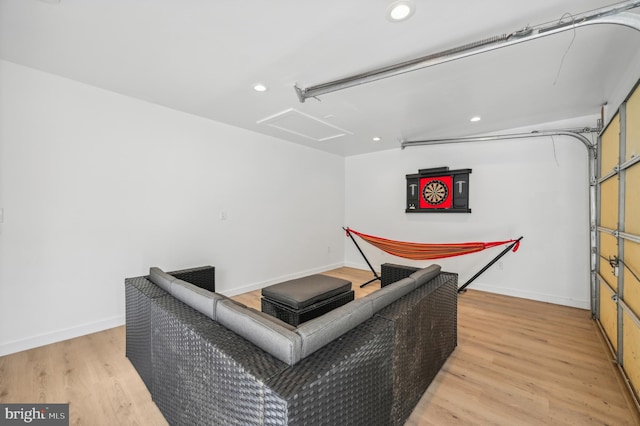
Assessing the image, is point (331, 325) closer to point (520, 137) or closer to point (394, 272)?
point (394, 272)

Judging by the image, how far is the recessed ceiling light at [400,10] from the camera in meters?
1.38

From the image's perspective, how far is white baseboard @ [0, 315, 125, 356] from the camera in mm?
2059

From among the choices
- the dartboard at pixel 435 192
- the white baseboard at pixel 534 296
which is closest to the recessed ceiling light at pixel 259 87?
the dartboard at pixel 435 192

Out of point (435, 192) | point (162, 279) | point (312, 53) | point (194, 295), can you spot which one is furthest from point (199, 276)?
point (435, 192)

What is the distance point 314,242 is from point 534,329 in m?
3.07

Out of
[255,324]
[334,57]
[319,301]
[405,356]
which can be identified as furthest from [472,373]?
[334,57]

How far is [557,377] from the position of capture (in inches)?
70.8

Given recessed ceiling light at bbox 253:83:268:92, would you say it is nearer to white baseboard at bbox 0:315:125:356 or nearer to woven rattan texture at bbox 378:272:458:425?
woven rattan texture at bbox 378:272:458:425

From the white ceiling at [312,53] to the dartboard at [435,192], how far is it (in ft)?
4.15

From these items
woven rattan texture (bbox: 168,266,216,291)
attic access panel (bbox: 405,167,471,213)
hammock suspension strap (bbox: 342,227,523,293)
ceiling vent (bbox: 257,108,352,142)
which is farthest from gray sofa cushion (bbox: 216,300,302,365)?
attic access panel (bbox: 405,167,471,213)

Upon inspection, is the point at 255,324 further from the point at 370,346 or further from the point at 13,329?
the point at 13,329

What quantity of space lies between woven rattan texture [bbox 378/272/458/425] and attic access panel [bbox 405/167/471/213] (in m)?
2.16

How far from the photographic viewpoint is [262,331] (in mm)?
991

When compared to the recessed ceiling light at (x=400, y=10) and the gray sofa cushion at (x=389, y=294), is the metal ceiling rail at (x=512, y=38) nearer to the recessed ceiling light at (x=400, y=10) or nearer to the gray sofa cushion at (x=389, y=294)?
the recessed ceiling light at (x=400, y=10)
